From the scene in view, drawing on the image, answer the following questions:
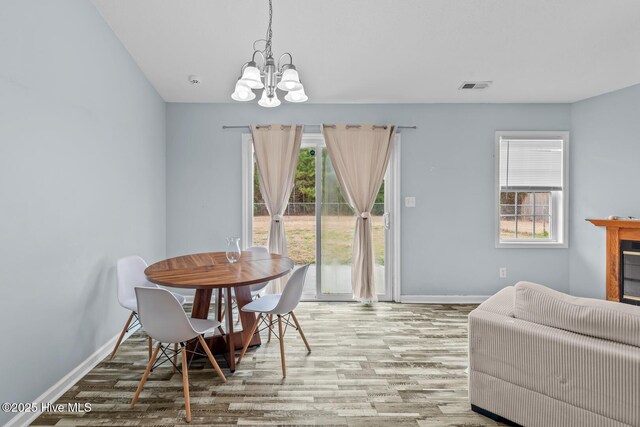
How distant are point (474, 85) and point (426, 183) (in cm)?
119

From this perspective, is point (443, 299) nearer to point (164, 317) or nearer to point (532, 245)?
point (532, 245)

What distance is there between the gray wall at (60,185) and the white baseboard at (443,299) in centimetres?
311

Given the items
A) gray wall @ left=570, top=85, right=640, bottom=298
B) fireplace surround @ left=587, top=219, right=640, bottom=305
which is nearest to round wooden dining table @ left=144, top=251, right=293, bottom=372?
fireplace surround @ left=587, top=219, right=640, bottom=305

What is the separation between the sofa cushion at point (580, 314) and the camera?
4.62ft

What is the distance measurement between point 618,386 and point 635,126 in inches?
133

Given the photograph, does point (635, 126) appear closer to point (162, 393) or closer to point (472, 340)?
point (472, 340)

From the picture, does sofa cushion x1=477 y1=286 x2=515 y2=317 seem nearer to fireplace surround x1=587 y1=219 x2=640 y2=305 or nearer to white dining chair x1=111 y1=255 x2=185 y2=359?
white dining chair x1=111 y1=255 x2=185 y2=359

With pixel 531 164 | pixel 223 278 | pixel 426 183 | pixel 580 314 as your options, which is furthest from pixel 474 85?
pixel 223 278

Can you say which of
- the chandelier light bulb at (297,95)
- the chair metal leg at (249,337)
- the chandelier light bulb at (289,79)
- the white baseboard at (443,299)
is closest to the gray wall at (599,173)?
the white baseboard at (443,299)

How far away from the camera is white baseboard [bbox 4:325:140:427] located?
1.76 meters

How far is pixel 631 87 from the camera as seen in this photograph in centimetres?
343

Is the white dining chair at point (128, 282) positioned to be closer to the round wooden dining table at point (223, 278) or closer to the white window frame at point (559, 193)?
the round wooden dining table at point (223, 278)

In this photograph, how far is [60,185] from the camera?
2104 millimetres

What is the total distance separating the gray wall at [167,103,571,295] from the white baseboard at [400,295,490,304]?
0.05 m
